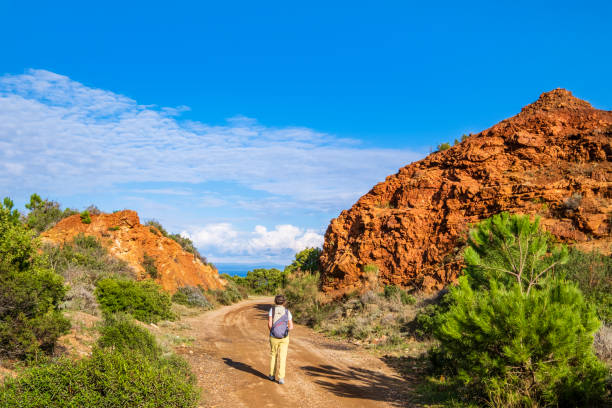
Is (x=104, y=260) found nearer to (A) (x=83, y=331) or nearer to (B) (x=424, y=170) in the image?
(A) (x=83, y=331)

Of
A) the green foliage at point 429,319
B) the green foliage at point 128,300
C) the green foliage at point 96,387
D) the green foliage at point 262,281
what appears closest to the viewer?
the green foliage at point 96,387

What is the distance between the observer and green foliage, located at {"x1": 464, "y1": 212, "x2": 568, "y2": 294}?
7.41 meters

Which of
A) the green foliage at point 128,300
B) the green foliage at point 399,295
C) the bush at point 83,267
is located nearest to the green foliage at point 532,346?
the bush at point 83,267

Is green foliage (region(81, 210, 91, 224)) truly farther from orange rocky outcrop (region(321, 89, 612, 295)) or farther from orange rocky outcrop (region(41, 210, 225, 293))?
orange rocky outcrop (region(321, 89, 612, 295))

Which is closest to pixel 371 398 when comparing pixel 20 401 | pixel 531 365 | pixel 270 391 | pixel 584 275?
pixel 270 391

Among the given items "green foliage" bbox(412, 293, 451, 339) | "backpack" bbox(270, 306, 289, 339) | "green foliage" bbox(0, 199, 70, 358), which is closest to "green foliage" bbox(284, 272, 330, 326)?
"green foliage" bbox(412, 293, 451, 339)

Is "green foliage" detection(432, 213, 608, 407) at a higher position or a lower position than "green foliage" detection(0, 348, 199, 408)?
higher

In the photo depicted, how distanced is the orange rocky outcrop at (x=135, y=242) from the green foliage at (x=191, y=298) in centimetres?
74

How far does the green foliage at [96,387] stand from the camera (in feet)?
13.0

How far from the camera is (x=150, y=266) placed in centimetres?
2538

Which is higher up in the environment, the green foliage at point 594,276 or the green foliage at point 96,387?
the green foliage at point 594,276

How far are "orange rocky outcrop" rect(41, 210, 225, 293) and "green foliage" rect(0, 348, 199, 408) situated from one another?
2090cm

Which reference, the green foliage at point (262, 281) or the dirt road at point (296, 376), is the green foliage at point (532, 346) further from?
the green foliage at point (262, 281)

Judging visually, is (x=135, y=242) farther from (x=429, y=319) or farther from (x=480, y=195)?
(x=480, y=195)
